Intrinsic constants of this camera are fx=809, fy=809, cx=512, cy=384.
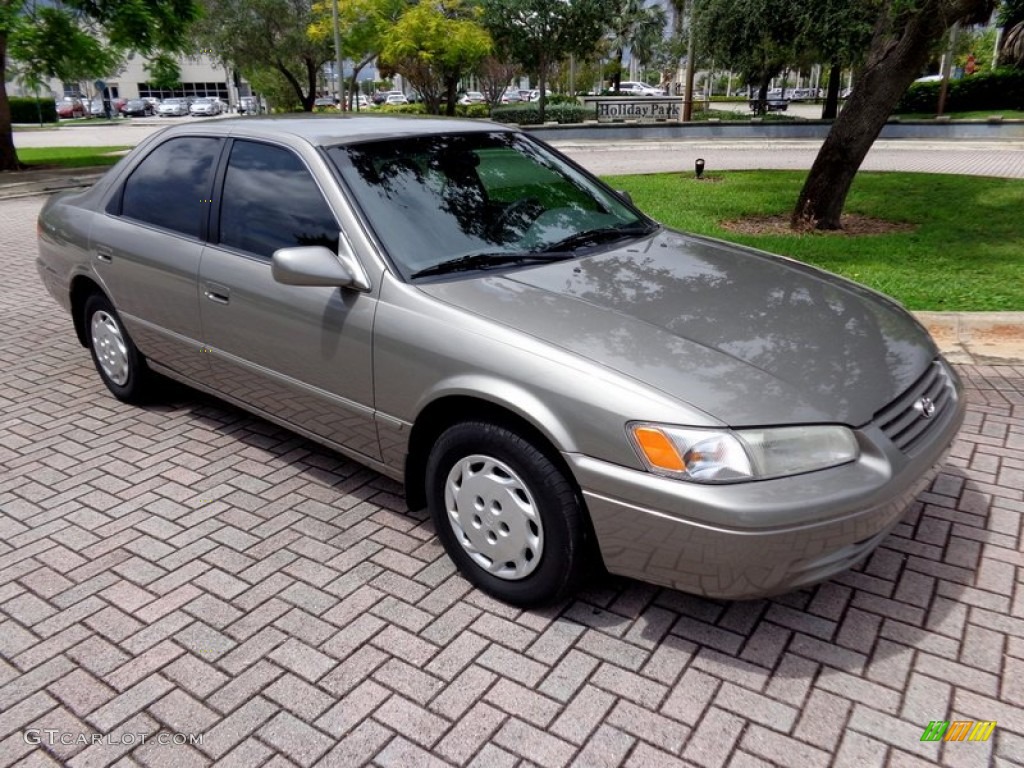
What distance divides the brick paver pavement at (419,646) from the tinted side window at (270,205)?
1.25 m

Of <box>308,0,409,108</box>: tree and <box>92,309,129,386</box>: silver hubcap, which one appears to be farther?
<box>308,0,409,108</box>: tree

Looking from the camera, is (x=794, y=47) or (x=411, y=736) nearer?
(x=411, y=736)

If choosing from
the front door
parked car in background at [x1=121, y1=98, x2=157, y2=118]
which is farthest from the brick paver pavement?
parked car in background at [x1=121, y1=98, x2=157, y2=118]

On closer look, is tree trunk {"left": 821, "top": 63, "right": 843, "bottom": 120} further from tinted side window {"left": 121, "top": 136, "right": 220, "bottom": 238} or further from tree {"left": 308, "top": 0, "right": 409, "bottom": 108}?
tinted side window {"left": 121, "top": 136, "right": 220, "bottom": 238}

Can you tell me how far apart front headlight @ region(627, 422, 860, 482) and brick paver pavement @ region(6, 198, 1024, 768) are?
0.74 meters

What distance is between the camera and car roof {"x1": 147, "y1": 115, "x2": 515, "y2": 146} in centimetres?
375

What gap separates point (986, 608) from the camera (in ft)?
10.0

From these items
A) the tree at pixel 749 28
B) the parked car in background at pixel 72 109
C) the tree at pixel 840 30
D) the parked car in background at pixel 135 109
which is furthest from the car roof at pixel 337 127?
the parked car in background at pixel 135 109

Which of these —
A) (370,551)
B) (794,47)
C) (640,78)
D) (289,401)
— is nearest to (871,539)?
(370,551)

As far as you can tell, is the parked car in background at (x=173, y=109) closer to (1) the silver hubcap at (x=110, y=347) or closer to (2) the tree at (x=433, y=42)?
(2) the tree at (x=433, y=42)

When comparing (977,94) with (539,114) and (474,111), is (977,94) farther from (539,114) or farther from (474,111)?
(474,111)

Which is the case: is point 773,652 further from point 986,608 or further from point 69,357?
point 69,357

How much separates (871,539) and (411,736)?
5.39ft

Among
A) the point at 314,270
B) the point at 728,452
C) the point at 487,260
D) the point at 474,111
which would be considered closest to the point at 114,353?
the point at 314,270
